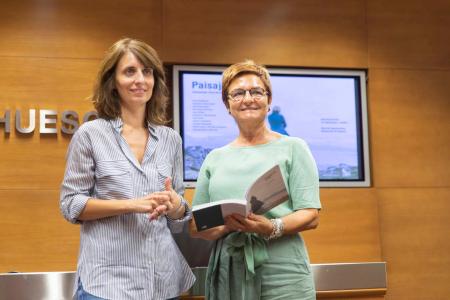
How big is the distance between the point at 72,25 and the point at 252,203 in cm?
273

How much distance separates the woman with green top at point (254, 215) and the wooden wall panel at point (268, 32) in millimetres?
2190

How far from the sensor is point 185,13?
4281mm

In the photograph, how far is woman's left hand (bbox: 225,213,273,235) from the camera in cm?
187

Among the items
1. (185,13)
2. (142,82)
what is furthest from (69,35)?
(142,82)

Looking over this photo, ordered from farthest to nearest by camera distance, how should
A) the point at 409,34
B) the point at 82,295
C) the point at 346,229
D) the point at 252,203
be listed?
the point at 409,34, the point at 346,229, the point at 252,203, the point at 82,295

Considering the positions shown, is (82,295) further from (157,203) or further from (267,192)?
(267,192)

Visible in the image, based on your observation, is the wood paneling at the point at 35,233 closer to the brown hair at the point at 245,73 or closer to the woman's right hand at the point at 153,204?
the brown hair at the point at 245,73

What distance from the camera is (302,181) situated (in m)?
2.00

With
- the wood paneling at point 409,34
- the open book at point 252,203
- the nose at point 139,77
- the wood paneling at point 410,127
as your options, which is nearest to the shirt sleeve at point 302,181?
the open book at point 252,203

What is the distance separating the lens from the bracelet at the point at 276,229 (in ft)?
6.26

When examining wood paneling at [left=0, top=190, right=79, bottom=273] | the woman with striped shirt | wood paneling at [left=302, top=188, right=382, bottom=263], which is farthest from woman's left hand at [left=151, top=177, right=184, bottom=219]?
wood paneling at [left=302, top=188, right=382, bottom=263]

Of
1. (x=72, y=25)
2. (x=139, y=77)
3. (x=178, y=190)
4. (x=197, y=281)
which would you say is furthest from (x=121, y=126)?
(x=72, y=25)

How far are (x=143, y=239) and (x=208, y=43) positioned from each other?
2793 mm

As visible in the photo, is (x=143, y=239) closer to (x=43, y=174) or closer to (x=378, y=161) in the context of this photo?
(x=43, y=174)
